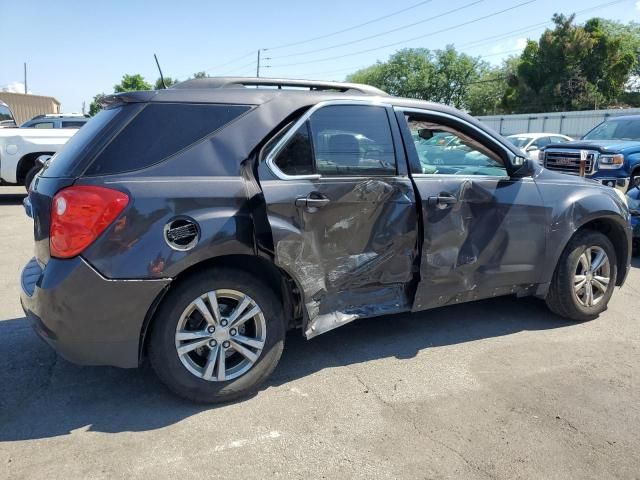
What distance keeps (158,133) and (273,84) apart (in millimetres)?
957

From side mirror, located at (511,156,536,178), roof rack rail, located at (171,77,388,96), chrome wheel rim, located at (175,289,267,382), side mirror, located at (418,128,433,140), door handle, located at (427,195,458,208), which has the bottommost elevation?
chrome wheel rim, located at (175,289,267,382)

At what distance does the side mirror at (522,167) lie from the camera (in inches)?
166

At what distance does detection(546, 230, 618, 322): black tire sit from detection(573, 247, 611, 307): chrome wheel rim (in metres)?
0.03

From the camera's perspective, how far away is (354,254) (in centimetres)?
355

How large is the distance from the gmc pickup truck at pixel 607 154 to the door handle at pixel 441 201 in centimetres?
646

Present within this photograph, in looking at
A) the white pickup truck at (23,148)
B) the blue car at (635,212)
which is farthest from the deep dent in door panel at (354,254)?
the white pickup truck at (23,148)

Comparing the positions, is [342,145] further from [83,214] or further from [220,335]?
[83,214]

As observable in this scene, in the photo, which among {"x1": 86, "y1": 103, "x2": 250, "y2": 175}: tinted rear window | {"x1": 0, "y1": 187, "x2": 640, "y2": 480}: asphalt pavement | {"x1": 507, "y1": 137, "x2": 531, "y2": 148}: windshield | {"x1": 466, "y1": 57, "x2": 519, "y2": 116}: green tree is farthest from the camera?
{"x1": 466, "y1": 57, "x2": 519, "y2": 116}: green tree

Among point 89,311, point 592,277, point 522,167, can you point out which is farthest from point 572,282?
point 89,311

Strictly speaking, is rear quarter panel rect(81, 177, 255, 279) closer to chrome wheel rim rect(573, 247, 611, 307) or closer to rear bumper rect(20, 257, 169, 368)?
rear bumper rect(20, 257, 169, 368)

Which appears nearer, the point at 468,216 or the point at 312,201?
the point at 312,201

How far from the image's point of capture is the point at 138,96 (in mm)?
3135

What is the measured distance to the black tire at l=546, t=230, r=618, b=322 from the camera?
4512 millimetres

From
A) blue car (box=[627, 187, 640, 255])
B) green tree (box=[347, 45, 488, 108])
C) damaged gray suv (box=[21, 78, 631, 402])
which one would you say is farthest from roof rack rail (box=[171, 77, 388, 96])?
green tree (box=[347, 45, 488, 108])
